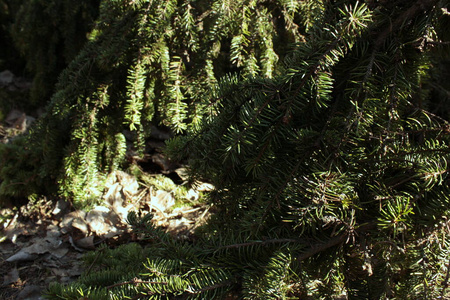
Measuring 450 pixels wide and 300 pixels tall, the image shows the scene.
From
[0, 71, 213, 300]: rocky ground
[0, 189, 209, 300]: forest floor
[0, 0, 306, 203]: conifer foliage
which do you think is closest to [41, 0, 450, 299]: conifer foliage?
[0, 0, 306, 203]: conifer foliage

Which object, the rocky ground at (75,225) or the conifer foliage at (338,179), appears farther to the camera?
the rocky ground at (75,225)

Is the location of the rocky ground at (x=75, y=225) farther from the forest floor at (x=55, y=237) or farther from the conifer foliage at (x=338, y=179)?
the conifer foliage at (x=338, y=179)

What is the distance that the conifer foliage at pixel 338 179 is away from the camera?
111cm

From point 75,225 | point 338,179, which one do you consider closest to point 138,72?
point 75,225

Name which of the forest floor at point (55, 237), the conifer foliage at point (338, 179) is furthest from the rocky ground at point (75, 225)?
the conifer foliage at point (338, 179)

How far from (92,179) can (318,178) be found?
1731 millimetres

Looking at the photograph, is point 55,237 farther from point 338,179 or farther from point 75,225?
point 338,179

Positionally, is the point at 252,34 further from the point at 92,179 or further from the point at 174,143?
the point at 92,179

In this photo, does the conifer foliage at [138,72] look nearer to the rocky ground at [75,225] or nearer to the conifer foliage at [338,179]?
the rocky ground at [75,225]

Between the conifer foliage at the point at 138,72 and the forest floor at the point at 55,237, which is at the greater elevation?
the conifer foliage at the point at 138,72

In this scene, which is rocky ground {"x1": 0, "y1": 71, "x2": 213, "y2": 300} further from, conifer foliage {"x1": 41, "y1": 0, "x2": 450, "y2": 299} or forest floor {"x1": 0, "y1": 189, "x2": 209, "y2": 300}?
conifer foliage {"x1": 41, "y1": 0, "x2": 450, "y2": 299}

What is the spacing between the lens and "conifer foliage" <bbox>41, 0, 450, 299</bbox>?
111 cm

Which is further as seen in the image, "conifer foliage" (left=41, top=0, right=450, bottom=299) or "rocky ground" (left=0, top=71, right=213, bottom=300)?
"rocky ground" (left=0, top=71, right=213, bottom=300)

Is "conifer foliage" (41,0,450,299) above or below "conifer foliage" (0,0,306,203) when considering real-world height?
below
